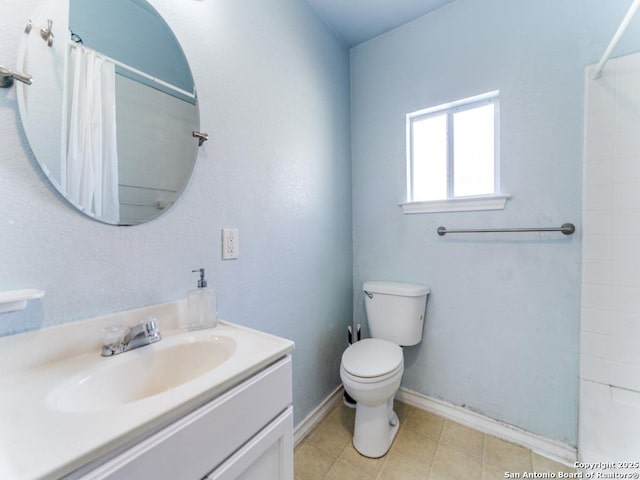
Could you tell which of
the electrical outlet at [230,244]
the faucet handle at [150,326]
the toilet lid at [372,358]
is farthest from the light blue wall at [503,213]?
the faucet handle at [150,326]

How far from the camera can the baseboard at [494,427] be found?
1.30 m

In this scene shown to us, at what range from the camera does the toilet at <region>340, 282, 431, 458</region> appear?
127 centimetres

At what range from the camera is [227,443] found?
0.59 metres

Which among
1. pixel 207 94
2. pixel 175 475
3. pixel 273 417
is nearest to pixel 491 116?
pixel 207 94

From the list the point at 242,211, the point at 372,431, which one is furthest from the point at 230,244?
the point at 372,431

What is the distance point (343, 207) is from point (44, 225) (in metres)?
1.47

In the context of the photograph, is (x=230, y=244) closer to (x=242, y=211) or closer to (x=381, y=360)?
(x=242, y=211)

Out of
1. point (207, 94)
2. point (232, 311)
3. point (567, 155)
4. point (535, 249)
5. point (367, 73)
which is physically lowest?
point (232, 311)

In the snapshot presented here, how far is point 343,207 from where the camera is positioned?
1850 mm

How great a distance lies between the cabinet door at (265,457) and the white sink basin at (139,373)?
0.22 meters

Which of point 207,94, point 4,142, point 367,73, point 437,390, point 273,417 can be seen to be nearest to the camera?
point 4,142

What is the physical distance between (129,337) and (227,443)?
1.39 ft

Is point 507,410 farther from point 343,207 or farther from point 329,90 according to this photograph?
point 329,90

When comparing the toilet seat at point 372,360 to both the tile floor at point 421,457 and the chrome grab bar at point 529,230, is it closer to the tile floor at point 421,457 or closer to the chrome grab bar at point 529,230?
the tile floor at point 421,457
